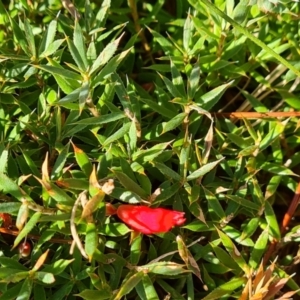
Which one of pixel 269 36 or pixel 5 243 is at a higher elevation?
pixel 269 36

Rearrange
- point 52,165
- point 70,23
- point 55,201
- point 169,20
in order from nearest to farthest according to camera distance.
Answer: point 55,201
point 52,165
point 70,23
point 169,20

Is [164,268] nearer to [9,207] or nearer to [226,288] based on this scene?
[226,288]

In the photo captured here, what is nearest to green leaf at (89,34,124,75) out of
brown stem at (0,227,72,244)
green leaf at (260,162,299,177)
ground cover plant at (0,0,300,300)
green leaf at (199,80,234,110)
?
ground cover plant at (0,0,300,300)

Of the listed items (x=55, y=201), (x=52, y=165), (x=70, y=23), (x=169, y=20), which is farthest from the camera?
(x=169, y=20)

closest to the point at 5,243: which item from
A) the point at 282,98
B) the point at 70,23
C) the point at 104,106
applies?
the point at 104,106

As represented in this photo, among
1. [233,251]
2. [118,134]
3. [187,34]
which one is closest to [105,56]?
[118,134]

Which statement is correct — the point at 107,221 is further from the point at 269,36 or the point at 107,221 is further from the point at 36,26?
the point at 269,36

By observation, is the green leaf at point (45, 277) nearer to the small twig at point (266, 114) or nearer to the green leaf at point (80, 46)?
the green leaf at point (80, 46)
